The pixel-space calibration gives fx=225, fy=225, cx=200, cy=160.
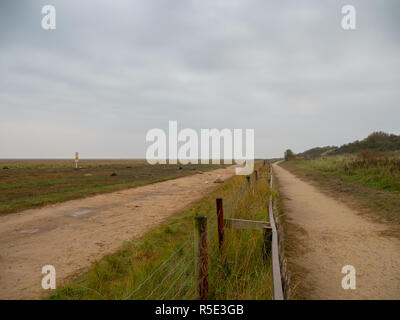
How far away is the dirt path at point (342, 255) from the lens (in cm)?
313

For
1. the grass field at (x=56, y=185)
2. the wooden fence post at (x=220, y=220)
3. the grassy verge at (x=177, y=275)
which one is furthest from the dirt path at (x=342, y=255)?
the grass field at (x=56, y=185)

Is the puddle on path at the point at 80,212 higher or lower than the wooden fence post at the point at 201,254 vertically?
lower

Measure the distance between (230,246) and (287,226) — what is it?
330 cm

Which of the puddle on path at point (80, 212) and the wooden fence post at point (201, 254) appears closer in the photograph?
the wooden fence post at point (201, 254)

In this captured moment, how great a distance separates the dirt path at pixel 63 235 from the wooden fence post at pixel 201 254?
2661 millimetres

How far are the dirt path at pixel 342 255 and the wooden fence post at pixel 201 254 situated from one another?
1.44 meters

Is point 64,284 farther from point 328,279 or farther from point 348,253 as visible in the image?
point 348,253

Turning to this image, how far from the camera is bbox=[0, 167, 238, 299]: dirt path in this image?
403 centimetres

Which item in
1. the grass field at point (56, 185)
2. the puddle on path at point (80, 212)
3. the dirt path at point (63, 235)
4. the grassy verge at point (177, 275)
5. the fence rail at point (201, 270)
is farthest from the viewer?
the grass field at point (56, 185)

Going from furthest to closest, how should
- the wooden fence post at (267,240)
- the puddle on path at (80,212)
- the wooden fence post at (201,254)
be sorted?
the puddle on path at (80,212)
the wooden fence post at (267,240)
the wooden fence post at (201,254)

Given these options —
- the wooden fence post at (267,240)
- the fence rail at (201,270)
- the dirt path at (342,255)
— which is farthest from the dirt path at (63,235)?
the dirt path at (342,255)

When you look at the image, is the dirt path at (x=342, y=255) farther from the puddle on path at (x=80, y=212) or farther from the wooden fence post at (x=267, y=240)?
the puddle on path at (x=80, y=212)

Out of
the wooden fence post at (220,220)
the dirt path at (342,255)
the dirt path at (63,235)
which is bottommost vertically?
the dirt path at (63,235)
